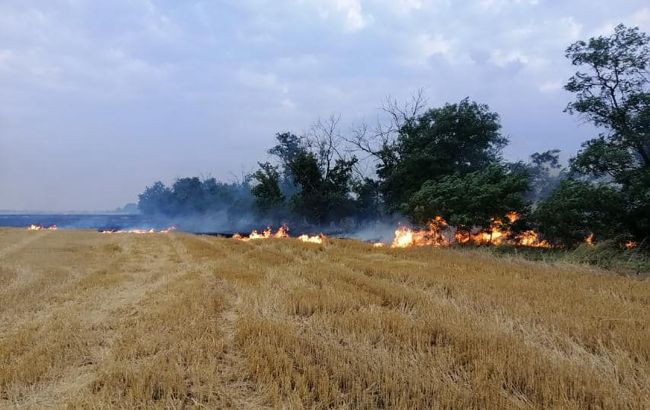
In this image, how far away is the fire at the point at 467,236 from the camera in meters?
20.0

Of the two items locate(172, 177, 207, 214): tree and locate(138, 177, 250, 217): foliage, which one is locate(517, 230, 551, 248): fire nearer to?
locate(138, 177, 250, 217): foliage

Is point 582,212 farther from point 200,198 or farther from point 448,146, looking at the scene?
point 200,198

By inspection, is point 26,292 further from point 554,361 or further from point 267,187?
point 267,187

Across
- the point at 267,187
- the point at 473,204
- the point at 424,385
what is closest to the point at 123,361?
the point at 424,385

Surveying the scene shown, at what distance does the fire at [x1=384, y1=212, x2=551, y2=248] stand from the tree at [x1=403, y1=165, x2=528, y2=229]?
1.45ft

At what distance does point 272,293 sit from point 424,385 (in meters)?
5.15

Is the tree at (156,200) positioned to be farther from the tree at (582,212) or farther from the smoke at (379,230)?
the tree at (582,212)

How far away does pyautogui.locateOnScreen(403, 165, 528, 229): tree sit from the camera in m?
20.2

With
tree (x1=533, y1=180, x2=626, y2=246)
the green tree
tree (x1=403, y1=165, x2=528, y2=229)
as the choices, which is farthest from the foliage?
tree (x1=533, y1=180, x2=626, y2=246)

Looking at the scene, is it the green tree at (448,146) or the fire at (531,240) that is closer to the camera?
the fire at (531,240)

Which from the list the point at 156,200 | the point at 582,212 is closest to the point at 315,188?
the point at 582,212

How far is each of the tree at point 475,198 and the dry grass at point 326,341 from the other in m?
9.26

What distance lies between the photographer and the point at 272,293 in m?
8.93

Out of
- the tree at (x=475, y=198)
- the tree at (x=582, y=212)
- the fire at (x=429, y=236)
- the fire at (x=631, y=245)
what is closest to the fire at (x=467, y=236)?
the fire at (x=429, y=236)
